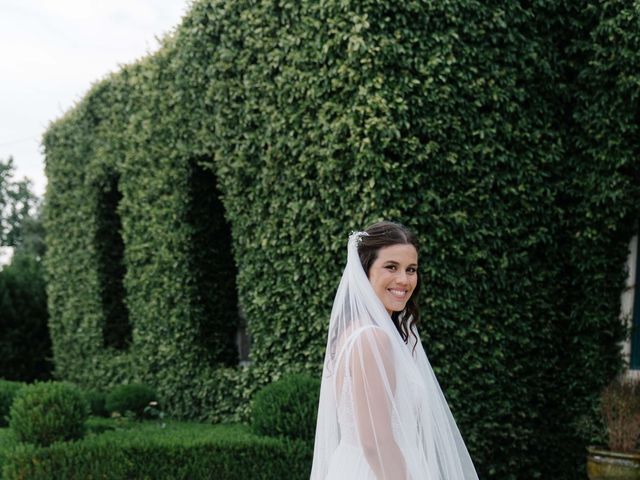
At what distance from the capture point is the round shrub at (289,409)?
679 centimetres

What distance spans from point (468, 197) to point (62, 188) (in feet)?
30.8

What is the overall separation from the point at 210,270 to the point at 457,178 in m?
3.96

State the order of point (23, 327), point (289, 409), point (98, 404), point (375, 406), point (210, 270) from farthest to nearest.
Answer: point (23, 327) < point (98, 404) < point (210, 270) < point (289, 409) < point (375, 406)

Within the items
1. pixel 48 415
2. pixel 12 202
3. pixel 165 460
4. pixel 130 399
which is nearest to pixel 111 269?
pixel 130 399

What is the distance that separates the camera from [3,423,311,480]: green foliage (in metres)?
6.52

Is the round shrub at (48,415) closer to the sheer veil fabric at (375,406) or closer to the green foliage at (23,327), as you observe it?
the sheer veil fabric at (375,406)

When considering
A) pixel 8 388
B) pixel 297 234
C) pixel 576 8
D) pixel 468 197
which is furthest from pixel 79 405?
pixel 576 8

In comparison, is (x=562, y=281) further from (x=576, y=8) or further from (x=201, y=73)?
(x=201, y=73)

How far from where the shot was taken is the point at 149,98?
1113cm

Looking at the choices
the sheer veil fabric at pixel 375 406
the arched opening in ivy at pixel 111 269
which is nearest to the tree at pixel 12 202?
the arched opening in ivy at pixel 111 269

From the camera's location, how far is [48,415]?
7.25 meters

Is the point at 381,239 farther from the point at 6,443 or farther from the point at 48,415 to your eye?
the point at 6,443

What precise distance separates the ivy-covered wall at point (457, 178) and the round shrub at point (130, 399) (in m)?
1.32

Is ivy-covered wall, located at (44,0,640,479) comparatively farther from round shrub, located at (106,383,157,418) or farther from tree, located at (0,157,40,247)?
tree, located at (0,157,40,247)
